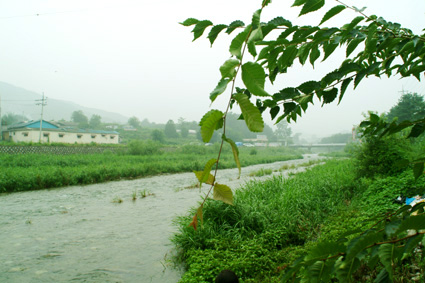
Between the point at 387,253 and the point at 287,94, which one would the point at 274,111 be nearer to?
the point at 287,94

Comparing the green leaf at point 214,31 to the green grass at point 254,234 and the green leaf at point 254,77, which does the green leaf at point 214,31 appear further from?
the green grass at point 254,234

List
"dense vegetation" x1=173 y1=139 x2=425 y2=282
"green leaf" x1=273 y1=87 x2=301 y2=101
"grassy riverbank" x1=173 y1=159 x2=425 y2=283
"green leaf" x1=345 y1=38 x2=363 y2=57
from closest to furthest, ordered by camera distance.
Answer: "green leaf" x1=273 y1=87 x2=301 y2=101 → "green leaf" x1=345 y1=38 x2=363 y2=57 → "dense vegetation" x1=173 y1=139 x2=425 y2=282 → "grassy riverbank" x1=173 y1=159 x2=425 y2=283

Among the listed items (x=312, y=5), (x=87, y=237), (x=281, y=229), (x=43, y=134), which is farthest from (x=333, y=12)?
(x=43, y=134)

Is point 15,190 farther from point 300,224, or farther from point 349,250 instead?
point 349,250

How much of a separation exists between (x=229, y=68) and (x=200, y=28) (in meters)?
0.26

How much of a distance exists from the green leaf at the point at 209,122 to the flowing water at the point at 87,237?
3.14 m

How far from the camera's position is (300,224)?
384 centimetres

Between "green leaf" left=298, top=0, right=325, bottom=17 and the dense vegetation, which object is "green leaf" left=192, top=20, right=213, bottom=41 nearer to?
"green leaf" left=298, top=0, right=325, bottom=17

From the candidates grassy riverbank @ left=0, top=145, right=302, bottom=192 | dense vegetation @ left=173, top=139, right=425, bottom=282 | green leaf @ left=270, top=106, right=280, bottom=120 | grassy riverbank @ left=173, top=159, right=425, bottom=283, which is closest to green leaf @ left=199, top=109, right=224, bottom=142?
green leaf @ left=270, top=106, right=280, bottom=120

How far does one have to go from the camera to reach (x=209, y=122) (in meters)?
0.39

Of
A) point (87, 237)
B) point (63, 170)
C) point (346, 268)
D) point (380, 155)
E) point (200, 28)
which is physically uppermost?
point (200, 28)

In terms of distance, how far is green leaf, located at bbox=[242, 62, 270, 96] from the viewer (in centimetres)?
35

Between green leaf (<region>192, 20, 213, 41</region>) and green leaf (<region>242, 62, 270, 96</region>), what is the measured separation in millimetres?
280

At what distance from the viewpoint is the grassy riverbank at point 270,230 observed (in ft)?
8.81
